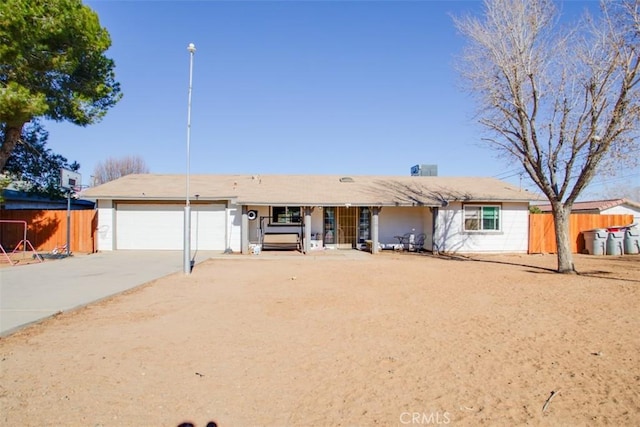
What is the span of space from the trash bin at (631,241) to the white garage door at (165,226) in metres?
20.7

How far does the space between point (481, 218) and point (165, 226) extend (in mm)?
16137

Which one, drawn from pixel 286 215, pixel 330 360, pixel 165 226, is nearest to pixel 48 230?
pixel 165 226

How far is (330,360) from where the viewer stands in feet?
15.6

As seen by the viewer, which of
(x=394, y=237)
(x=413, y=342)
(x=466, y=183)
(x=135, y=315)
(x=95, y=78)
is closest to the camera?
(x=413, y=342)

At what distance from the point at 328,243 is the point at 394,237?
3.55 m

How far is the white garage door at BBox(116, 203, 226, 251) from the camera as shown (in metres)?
18.7

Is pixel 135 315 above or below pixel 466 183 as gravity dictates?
below

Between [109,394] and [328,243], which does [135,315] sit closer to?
[109,394]

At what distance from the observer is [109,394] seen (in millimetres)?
3773

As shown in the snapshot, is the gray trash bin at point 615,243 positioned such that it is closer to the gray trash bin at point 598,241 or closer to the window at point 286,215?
the gray trash bin at point 598,241

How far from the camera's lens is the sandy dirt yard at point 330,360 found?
346 cm

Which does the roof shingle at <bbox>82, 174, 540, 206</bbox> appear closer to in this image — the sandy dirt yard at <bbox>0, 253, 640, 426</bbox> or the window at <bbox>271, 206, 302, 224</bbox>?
the window at <bbox>271, 206, 302, 224</bbox>

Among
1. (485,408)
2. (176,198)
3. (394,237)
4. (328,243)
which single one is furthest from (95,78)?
(485,408)

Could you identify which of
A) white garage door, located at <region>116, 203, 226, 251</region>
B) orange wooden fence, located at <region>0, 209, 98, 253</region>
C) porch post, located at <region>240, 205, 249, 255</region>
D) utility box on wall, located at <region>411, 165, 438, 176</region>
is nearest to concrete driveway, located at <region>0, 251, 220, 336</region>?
porch post, located at <region>240, 205, 249, 255</region>
